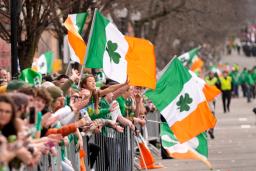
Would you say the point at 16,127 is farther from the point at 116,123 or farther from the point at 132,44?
the point at 132,44

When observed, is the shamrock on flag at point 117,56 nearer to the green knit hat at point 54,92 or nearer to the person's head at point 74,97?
the person's head at point 74,97

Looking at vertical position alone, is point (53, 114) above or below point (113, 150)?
above

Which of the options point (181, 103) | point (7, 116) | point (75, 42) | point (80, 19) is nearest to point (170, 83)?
point (181, 103)

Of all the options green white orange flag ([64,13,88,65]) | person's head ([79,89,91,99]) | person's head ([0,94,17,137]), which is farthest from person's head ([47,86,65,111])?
green white orange flag ([64,13,88,65])

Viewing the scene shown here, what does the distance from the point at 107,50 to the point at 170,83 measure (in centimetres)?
174

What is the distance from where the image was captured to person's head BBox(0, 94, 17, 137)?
9336 millimetres

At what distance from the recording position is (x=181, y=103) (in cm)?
1794

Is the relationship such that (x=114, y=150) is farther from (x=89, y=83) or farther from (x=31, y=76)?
(x=31, y=76)

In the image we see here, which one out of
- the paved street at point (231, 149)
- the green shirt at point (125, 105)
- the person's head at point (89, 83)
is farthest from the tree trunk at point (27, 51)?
the person's head at point (89, 83)

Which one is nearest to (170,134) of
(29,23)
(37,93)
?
(29,23)

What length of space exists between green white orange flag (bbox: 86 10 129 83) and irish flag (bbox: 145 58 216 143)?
51.0 inches

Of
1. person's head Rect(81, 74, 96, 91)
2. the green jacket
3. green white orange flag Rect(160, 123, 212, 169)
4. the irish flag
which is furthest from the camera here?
the green jacket

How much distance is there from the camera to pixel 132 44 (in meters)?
18.0

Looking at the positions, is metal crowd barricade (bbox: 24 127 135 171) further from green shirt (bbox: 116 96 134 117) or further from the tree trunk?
the tree trunk
